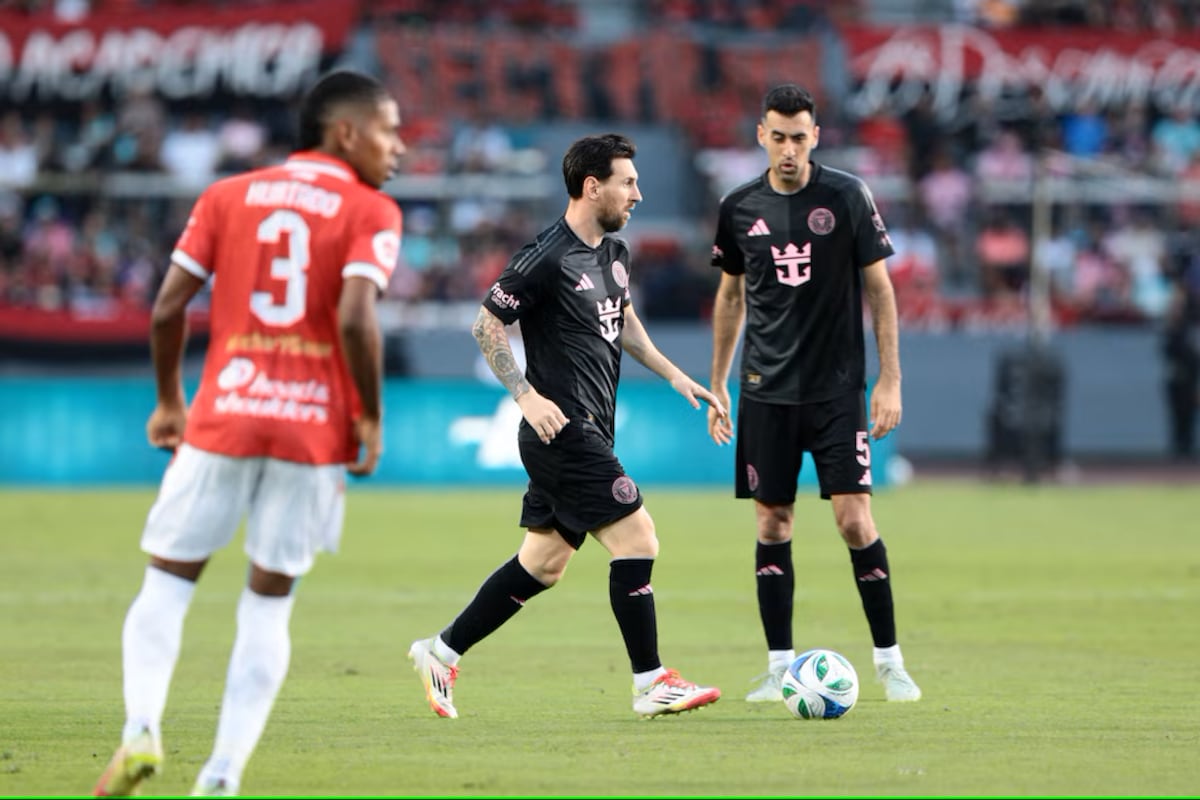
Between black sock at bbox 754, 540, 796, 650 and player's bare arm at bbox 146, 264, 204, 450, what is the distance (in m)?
3.55

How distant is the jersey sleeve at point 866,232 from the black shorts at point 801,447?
24.4 inches

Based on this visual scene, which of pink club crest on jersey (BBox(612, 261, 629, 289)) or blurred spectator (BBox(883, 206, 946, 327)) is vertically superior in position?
pink club crest on jersey (BBox(612, 261, 629, 289))

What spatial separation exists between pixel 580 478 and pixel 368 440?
213cm

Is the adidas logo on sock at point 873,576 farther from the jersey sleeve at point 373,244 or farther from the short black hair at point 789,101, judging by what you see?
the jersey sleeve at point 373,244

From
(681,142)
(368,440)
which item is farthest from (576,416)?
(681,142)

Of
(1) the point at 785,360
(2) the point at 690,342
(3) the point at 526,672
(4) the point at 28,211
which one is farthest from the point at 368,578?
(4) the point at 28,211

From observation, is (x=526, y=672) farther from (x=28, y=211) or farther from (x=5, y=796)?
(x=28, y=211)

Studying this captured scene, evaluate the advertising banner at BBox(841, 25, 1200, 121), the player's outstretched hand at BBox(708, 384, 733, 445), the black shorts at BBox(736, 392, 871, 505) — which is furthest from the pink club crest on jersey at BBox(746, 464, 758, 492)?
the advertising banner at BBox(841, 25, 1200, 121)

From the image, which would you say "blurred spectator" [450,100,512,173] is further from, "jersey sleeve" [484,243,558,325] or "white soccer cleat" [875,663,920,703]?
"jersey sleeve" [484,243,558,325]

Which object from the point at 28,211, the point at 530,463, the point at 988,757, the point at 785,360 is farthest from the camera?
the point at 28,211

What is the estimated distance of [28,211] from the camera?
27.3 metres

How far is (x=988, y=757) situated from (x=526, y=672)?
3.13m

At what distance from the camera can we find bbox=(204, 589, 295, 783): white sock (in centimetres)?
554

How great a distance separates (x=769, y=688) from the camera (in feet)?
27.7
